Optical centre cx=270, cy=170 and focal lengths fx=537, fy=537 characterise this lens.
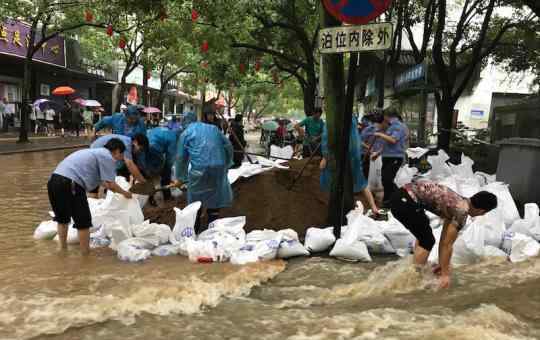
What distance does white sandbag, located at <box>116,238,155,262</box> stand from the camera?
4957mm

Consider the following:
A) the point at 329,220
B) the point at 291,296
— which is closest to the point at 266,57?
the point at 329,220

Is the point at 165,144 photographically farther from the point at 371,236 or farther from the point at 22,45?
the point at 22,45

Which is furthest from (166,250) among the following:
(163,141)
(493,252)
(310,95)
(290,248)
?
(310,95)

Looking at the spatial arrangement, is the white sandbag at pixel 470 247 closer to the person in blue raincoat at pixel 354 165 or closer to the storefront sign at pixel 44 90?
the person in blue raincoat at pixel 354 165

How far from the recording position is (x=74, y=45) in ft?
85.7

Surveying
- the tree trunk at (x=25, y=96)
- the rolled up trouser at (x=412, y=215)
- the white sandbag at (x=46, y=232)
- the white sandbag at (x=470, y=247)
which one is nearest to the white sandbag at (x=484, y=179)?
the white sandbag at (x=470, y=247)

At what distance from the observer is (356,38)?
4793 millimetres

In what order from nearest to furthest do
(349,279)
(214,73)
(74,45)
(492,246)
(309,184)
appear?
(349,279), (492,246), (309,184), (214,73), (74,45)

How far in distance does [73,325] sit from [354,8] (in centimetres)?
332

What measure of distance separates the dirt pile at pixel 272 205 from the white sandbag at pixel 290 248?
600mm

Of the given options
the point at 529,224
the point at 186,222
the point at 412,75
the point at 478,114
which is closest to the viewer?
the point at 186,222

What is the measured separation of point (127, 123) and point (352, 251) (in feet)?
14.1

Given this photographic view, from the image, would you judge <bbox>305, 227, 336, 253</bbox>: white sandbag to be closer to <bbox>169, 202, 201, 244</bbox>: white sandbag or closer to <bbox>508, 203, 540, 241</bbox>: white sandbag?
<bbox>169, 202, 201, 244</bbox>: white sandbag

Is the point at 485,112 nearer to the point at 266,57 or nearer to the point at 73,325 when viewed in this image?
the point at 266,57
